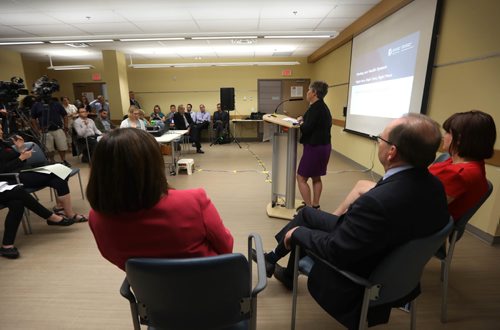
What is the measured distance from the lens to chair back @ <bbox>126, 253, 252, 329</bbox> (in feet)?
2.53

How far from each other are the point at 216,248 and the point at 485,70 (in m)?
2.97

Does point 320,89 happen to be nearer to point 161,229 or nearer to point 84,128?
point 161,229

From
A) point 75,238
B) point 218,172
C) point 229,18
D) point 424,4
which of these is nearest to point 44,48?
point 229,18

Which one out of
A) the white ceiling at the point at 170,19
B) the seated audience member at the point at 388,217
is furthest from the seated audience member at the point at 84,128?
the seated audience member at the point at 388,217

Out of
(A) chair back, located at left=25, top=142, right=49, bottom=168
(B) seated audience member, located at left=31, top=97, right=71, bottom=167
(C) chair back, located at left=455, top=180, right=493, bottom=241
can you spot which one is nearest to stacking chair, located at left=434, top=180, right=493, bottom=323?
(C) chair back, located at left=455, top=180, right=493, bottom=241

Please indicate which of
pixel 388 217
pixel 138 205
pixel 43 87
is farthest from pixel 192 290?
pixel 43 87

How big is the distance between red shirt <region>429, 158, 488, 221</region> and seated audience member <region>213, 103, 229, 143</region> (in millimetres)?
7410

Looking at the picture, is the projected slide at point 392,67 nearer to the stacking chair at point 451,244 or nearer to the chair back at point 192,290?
the stacking chair at point 451,244

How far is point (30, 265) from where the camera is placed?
218 cm

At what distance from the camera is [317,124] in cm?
268

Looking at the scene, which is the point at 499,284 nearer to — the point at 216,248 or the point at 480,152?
the point at 480,152

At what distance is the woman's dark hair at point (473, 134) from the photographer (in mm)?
1480

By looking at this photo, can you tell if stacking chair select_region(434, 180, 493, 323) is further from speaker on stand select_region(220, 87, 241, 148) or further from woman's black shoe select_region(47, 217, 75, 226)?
speaker on stand select_region(220, 87, 241, 148)

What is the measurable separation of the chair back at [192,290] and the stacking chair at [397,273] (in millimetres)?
457
